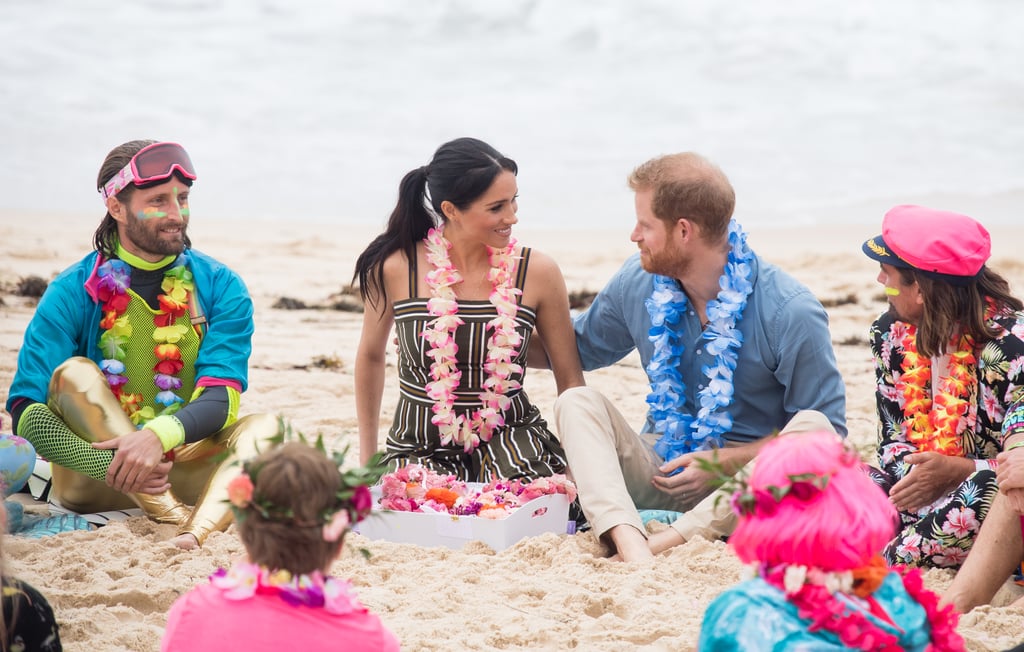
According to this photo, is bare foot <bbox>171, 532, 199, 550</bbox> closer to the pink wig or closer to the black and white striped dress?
the black and white striped dress

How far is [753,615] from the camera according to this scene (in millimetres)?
2193

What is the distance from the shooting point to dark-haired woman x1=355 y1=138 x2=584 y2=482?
15.7 ft

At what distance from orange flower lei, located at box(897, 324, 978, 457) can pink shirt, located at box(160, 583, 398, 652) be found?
8.46 feet

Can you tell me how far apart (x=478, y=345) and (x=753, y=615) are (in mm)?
2751

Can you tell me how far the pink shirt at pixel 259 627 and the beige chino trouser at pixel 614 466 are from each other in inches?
83.7

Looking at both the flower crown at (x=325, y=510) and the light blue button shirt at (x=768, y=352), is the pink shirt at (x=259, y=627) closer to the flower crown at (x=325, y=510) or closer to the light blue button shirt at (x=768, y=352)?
the flower crown at (x=325, y=510)

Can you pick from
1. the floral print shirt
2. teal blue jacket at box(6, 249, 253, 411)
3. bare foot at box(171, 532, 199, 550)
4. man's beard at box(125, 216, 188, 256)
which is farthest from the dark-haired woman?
the floral print shirt

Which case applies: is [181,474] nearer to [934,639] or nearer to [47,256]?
[934,639]

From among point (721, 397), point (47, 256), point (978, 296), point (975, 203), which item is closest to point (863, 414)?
point (721, 397)

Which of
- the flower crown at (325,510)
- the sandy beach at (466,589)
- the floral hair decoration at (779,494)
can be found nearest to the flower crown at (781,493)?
the floral hair decoration at (779,494)

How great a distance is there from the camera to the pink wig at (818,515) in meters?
2.16

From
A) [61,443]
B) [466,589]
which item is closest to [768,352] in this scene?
[466,589]

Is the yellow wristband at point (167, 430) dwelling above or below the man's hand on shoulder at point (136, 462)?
above

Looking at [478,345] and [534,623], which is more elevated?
[478,345]
